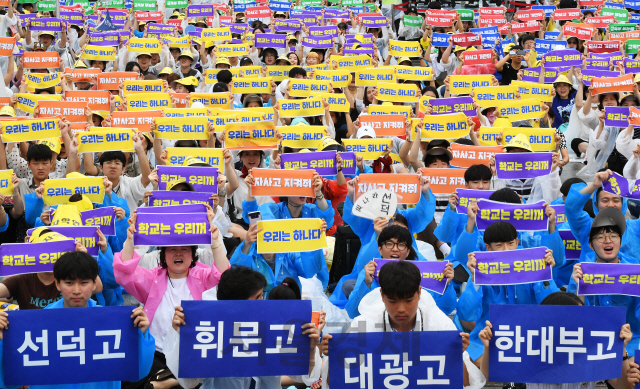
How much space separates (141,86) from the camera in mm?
11539

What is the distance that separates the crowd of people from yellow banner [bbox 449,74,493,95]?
0.10 ft

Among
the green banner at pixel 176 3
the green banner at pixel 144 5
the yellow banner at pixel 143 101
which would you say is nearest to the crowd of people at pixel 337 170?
the yellow banner at pixel 143 101

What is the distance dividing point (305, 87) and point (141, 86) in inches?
94.4

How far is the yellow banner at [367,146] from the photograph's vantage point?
9.08 metres

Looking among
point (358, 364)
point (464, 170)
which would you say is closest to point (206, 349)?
point (358, 364)

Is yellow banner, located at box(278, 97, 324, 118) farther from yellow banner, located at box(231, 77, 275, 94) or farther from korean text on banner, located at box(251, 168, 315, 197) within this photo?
korean text on banner, located at box(251, 168, 315, 197)

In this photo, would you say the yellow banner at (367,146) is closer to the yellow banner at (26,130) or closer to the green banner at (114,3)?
the yellow banner at (26,130)

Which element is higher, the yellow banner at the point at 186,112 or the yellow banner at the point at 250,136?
the yellow banner at the point at 186,112

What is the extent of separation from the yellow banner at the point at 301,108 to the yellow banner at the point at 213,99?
122 cm

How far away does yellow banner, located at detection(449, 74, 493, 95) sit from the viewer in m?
12.0

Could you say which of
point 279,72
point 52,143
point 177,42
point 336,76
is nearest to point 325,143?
point 52,143

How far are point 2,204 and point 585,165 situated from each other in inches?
305

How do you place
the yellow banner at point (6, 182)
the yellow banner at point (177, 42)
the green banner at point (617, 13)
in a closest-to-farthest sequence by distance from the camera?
the yellow banner at point (6, 182), the yellow banner at point (177, 42), the green banner at point (617, 13)

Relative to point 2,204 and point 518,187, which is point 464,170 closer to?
point 518,187
